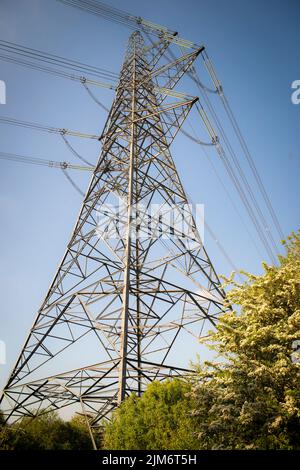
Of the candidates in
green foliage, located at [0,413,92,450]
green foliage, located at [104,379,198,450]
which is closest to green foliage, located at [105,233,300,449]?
green foliage, located at [104,379,198,450]

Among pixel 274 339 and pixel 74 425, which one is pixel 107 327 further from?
pixel 74 425

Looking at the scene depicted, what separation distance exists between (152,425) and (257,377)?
2837 millimetres

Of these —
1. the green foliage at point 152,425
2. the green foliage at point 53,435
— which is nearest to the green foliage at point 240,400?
the green foliage at point 152,425

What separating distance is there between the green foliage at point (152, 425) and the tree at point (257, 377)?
40 centimetres

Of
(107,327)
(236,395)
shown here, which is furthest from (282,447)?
(107,327)

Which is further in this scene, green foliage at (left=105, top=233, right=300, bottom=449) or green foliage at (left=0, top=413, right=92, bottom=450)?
green foliage at (left=0, top=413, right=92, bottom=450)

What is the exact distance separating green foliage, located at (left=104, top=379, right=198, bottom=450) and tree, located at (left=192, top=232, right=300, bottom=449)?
396 mm

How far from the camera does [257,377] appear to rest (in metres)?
7.32

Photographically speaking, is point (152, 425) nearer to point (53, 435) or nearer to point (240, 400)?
point (240, 400)

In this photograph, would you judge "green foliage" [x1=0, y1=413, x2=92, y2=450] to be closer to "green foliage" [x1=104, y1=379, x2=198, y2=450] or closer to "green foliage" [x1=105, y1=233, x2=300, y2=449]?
"green foliage" [x1=104, y1=379, x2=198, y2=450]

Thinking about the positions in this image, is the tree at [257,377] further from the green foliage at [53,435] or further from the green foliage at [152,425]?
the green foliage at [53,435]

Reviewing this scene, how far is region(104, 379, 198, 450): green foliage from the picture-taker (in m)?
6.93
